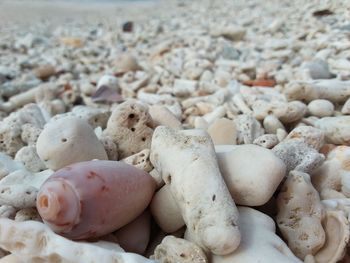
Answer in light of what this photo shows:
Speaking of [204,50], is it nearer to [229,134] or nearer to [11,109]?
[11,109]

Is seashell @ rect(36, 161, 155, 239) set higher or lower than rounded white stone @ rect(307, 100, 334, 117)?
→ higher

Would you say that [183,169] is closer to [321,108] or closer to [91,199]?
[91,199]

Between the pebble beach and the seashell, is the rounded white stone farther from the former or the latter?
the seashell

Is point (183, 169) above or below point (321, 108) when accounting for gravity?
above

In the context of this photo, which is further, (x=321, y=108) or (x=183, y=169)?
(x=321, y=108)

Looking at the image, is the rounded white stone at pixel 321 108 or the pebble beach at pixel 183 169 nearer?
the pebble beach at pixel 183 169

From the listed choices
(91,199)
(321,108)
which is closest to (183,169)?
(91,199)

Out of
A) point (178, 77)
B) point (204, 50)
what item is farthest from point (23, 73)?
point (204, 50)

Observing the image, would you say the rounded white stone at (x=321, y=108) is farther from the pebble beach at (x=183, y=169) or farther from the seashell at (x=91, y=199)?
the seashell at (x=91, y=199)

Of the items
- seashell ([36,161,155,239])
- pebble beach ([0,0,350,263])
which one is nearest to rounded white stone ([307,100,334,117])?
pebble beach ([0,0,350,263])

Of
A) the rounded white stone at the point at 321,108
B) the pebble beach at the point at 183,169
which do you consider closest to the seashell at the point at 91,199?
the pebble beach at the point at 183,169

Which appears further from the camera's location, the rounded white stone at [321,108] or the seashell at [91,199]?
the rounded white stone at [321,108]

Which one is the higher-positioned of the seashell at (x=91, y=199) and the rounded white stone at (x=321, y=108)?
the seashell at (x=91, y=199)
